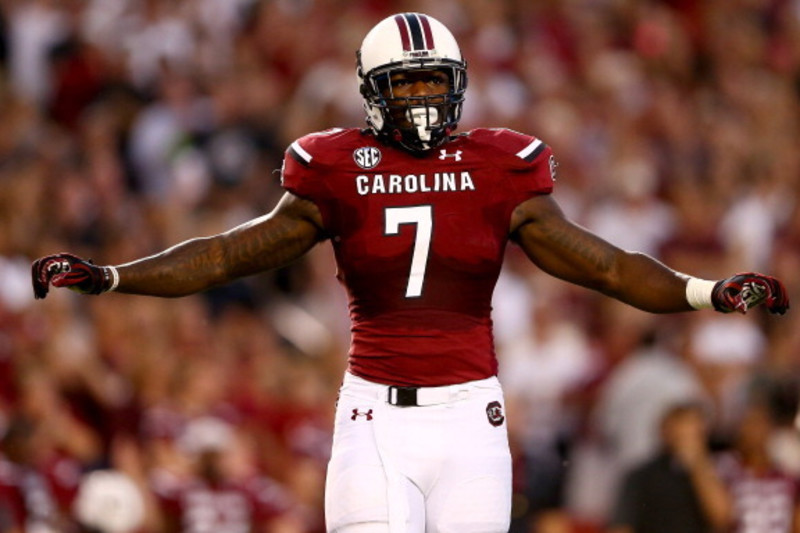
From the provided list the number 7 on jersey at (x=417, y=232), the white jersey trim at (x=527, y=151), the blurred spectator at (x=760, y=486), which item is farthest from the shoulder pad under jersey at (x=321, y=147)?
the blurred spectator at (x=760, y=486)

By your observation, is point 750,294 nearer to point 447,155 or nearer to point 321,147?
point 447,155

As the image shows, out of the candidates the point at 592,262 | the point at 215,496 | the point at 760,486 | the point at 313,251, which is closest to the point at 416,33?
the point at 592,262

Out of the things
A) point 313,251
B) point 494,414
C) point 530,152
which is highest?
point 313,251

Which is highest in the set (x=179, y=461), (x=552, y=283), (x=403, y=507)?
(x=552, y=283)

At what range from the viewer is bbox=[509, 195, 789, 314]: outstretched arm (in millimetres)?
5398

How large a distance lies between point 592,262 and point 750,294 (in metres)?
0.49

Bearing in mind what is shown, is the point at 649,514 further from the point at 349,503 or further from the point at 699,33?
the point at 699,33

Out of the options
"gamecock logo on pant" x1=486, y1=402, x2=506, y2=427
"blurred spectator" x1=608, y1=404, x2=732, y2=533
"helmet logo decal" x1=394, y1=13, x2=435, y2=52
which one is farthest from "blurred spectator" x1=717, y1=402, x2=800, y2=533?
"helmet logo decal" x1=394, y1=13, x2=435, y2=52

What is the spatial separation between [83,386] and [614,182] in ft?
13.0

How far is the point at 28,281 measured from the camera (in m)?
11.1

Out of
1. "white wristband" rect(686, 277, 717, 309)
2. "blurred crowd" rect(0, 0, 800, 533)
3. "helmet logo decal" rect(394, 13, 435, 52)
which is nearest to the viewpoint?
"white wristband" rect(686, 277, 717, 309)

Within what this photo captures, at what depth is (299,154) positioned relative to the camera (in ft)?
17.7

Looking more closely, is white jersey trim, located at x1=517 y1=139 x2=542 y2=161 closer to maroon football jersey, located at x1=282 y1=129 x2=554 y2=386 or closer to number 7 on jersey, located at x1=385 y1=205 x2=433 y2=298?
maroon football jersey, located at x1=282 y1=129 x2=554 y2=386

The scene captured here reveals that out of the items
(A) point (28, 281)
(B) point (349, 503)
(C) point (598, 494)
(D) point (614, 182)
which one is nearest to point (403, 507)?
(B) point (349, 503)
